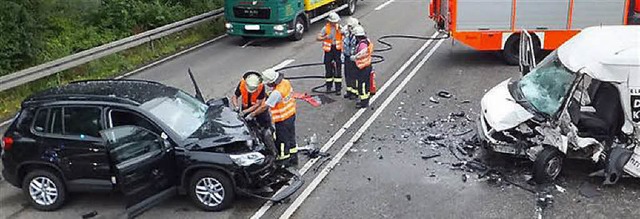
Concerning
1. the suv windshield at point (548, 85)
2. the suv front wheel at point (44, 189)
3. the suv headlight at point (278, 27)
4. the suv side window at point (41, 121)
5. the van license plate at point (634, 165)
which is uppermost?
the suv side window at point (41, 121)

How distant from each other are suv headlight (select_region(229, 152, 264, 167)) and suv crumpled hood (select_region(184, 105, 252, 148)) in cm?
24

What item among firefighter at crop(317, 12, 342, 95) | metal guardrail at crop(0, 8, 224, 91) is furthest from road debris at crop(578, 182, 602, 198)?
metal guardrail at crop(0, 8, 224, 91)

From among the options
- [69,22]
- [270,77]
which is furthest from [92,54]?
[270,77]

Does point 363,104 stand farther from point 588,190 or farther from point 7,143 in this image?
point 7,143

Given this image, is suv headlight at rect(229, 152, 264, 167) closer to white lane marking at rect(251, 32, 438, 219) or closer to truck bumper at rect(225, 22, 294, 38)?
white lane marking at rect(251, 32, 438, 219)

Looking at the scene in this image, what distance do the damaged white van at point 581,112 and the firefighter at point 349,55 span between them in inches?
142

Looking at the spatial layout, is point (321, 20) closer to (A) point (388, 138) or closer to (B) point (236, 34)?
(B) point (236, 34)

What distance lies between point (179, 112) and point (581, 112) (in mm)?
5458

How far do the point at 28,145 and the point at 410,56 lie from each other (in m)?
10.3

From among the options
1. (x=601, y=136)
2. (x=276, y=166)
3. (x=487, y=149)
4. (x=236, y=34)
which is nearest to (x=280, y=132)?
(x=276, y=166)

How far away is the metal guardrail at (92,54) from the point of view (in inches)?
518

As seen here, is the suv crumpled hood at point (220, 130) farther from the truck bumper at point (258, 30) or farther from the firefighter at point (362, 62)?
the truck bumper at point (258, 30)

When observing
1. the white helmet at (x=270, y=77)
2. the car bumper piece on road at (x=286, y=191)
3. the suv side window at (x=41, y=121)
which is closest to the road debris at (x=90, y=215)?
the suv side window at (x=41, y=121)

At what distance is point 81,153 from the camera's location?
26.8ft
